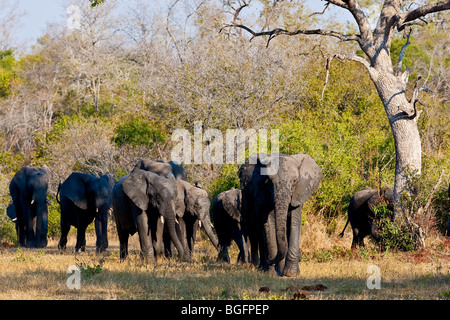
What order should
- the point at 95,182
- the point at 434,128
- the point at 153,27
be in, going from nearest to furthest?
the point at 95,182, the point at 434,128, the point at 153,27

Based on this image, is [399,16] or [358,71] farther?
[358,71]

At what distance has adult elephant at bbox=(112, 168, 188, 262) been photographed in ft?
43.5

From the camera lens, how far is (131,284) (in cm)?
1015

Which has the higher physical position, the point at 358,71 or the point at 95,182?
the point at 358,71

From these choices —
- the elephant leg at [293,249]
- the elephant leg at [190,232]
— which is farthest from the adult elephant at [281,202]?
the elephant leg at [190,232]

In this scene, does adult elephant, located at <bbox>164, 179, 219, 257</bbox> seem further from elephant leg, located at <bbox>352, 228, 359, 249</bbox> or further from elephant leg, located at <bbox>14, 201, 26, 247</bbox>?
elephant leg, located at <bbox>14, 201, 26, 247</bbox>

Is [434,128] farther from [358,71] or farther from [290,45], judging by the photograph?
[290,45]

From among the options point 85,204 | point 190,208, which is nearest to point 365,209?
point 190,208

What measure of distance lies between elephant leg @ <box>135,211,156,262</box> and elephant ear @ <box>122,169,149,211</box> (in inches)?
8.3

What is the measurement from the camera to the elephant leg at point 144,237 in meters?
13.1

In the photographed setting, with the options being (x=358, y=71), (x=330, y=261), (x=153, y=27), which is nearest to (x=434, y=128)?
(x=358, y=71)

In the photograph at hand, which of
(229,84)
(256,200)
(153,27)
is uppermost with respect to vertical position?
(153,27)

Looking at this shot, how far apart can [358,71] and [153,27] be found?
2220cm

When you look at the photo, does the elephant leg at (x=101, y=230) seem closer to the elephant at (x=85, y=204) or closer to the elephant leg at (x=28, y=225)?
the elephant at (x=85, y=204)
